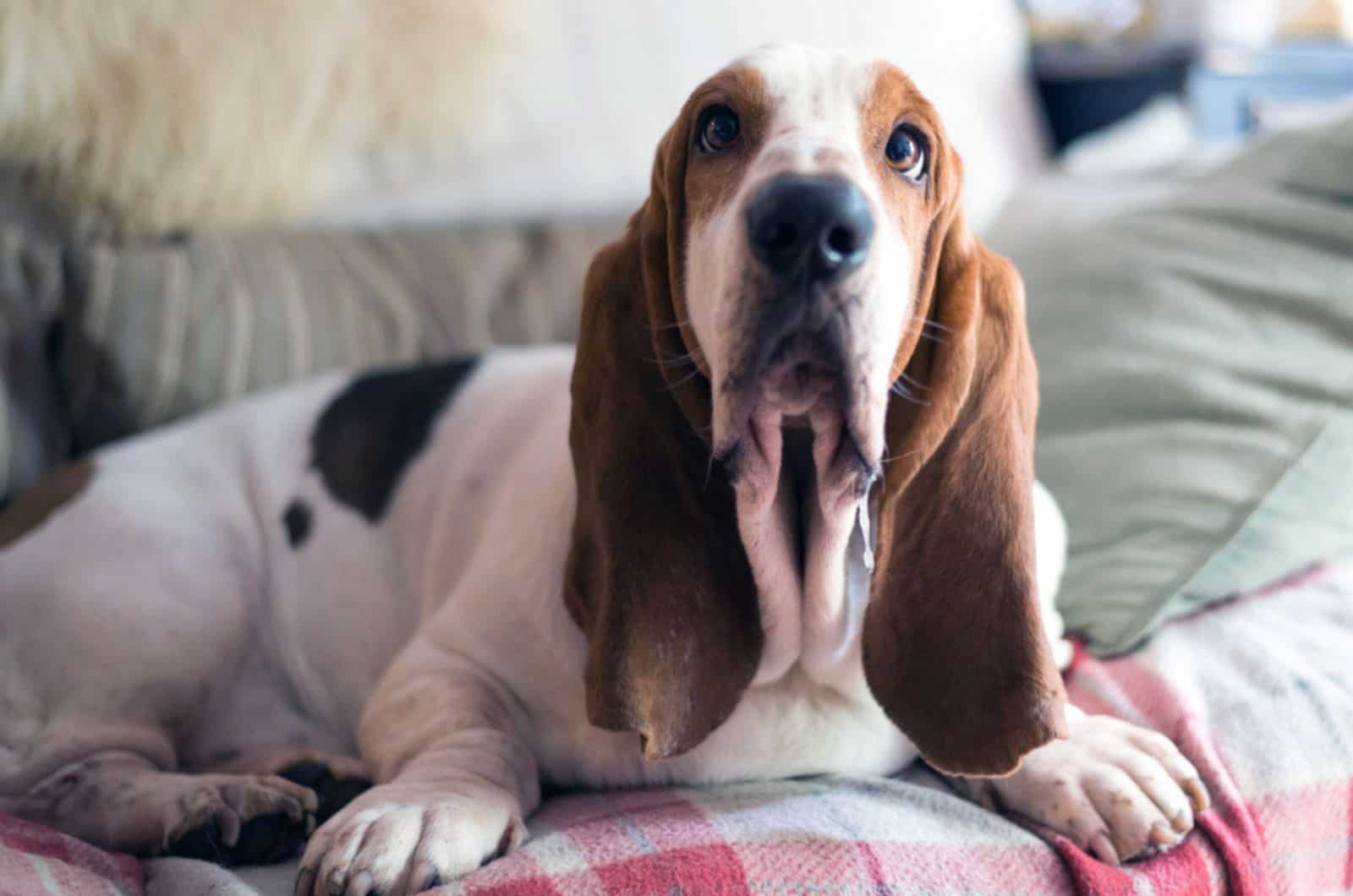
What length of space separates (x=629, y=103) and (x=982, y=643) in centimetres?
205

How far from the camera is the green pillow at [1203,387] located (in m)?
1.70

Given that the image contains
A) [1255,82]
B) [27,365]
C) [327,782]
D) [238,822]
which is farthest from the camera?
[1255,82]

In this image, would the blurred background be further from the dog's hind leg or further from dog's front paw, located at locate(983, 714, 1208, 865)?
dog's front paw, located at locate(983, 714, 1208, 865)

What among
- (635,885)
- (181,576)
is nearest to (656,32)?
(181,576)

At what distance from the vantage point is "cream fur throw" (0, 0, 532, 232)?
2162 millimetres

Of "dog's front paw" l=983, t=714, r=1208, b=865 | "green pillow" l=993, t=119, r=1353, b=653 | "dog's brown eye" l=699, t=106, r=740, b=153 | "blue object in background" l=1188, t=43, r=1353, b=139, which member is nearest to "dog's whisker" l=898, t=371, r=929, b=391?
"dog's brown eye" l=699, t=106, r=740, b=153

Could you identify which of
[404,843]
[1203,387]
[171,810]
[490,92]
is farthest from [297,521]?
[1203,387]

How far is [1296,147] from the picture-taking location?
6.82 feet

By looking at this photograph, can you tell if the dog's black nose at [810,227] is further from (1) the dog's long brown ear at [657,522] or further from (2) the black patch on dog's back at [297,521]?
(2) the black patch on dog's back at [297,521]

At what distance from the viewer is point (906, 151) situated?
4.15 ft

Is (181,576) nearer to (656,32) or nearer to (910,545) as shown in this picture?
(910,545)

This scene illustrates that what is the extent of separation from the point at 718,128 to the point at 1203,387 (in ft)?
3.29

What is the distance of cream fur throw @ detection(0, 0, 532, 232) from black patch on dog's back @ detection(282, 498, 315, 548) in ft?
2.53

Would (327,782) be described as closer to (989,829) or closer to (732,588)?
(732,588)
